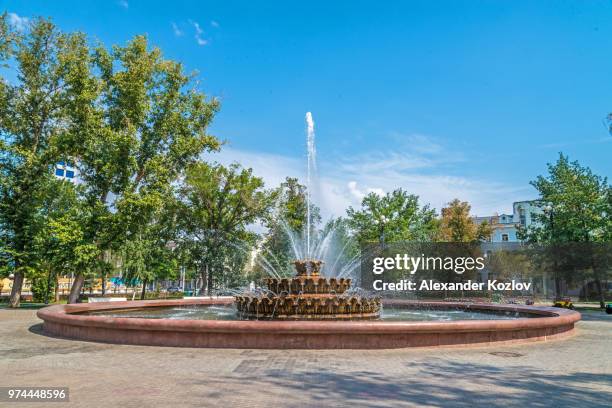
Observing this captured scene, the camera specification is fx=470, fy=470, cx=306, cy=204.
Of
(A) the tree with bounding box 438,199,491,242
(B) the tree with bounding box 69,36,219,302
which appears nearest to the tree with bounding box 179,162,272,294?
(B) the tree with bounding box 69,36,219,302

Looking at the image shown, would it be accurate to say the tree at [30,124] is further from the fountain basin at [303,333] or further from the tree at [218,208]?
the fountain basin at [303,333]

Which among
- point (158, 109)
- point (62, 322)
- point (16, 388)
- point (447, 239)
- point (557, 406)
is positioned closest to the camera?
point (557, 406)

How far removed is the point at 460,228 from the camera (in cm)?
4866

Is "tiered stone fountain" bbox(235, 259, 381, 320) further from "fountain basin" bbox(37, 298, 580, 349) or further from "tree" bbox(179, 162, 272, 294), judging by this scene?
"tree" bbox(179, 162, 272, 294)

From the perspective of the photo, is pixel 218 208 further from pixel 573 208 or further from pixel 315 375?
pixel 315 375

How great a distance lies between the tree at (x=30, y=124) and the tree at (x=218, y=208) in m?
11.8

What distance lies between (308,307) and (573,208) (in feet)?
101

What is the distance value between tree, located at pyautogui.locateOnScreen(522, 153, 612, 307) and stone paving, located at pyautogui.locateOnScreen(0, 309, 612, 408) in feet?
87.7

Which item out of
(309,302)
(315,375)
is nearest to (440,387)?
(315,375)

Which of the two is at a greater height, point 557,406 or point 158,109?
point 158,109

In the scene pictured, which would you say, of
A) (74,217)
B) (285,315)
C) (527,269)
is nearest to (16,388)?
(285,315)

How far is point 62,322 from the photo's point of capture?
12.6m

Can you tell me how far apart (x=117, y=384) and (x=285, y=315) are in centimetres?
642

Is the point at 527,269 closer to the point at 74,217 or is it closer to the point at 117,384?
the point at 74,217
